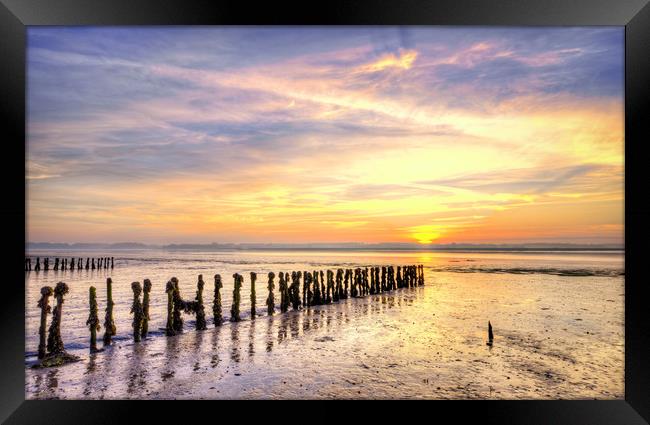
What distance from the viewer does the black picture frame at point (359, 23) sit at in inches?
180

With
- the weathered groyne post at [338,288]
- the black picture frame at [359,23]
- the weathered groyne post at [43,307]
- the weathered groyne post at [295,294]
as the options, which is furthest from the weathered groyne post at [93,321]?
the weathered groyne post at [338,288]

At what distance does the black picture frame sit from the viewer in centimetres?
457

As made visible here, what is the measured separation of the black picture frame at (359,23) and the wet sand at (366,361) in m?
0.84

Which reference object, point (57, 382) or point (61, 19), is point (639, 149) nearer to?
point (61, 19)

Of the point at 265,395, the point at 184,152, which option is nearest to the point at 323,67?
the point at 184,152

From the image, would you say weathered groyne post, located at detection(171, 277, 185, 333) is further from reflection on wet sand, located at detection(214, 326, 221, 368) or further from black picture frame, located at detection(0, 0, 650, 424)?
black picture frame, located at detection(0, 0, 650, 424)

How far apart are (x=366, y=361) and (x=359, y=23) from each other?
220 inches

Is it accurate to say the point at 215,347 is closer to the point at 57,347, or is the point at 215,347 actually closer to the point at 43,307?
the point at 57,347

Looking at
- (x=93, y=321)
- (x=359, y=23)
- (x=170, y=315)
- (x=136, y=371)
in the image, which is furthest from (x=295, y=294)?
(x=359, y=23)

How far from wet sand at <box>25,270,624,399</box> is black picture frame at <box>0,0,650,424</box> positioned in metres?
0.84

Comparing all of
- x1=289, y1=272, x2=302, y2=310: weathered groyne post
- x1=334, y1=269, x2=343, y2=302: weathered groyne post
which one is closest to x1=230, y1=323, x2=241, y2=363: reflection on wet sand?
x1=289, y1=272, x2=302, y2=310: weathered groyne post

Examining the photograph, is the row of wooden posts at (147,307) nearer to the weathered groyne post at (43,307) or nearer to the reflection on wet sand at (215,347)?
the weathered groyne post at (43,307)

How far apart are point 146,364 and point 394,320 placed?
20.5ft

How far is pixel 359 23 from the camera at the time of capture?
4762mm
